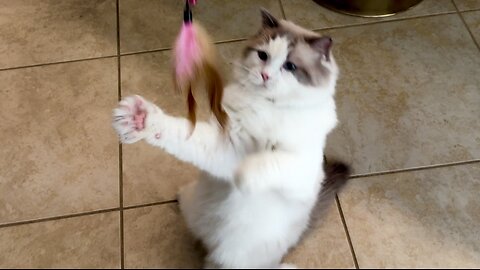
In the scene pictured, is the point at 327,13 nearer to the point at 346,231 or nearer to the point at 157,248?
the point at 346,231

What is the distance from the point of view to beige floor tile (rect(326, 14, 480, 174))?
1.28 meters

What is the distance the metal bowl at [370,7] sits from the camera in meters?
1.61

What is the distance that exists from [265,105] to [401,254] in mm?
414

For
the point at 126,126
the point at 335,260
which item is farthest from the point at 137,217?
the point at 335,260

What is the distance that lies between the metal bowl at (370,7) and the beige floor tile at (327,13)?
1cm

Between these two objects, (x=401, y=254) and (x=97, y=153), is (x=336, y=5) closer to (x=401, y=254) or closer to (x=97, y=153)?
(x=97, y=153)

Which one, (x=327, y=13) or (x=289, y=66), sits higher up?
(x=289, y=66)

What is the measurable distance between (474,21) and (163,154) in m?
1.01

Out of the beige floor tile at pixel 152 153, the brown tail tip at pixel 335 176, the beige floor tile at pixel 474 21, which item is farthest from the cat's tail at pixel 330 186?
the beige floor tile at pixel 474 21

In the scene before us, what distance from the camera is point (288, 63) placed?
915 mm

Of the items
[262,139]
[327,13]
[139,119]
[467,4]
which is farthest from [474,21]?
[139,119]

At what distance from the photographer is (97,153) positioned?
1.28m

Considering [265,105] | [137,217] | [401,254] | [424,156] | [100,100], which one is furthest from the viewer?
[100,100]

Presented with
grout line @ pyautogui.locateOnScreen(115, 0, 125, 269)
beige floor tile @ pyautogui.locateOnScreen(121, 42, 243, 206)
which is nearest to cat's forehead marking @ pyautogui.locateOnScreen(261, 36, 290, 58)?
beige floor tile @ pyautogui.locateOnScreen(121, 42, 243, 206)
